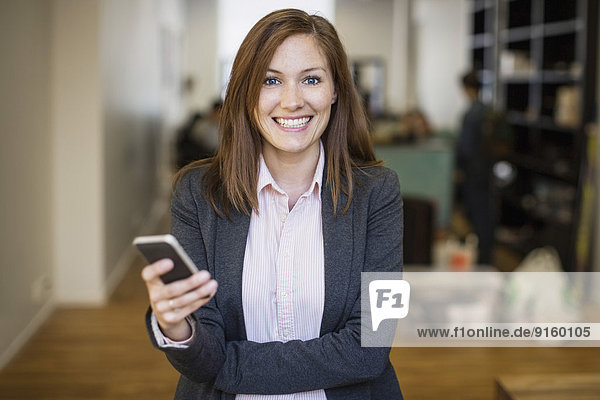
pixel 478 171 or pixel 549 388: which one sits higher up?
pixel 478 171

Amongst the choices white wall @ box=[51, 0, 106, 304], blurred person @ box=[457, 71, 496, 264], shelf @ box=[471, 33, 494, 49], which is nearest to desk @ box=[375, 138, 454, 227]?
blurred person @ box=[457, 71, 496, 264]

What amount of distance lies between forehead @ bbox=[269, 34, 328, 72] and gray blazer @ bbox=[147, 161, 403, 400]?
246 millimetres

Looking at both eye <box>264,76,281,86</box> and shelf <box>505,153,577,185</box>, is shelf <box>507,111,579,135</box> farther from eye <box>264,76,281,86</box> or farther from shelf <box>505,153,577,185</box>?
eye <box>264,76,281,86</box>

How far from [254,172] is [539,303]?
9.86 feet

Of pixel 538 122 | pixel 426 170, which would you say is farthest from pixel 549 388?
pixel 426 170

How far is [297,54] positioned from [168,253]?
1.53 ft

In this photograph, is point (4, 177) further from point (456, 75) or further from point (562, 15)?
point (456, 75)

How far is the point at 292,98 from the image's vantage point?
137 cm

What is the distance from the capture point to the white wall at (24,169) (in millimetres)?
3646

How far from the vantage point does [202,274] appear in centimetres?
113

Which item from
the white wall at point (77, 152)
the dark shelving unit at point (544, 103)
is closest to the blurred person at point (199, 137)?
the dark shelving unit at point (544, 103)

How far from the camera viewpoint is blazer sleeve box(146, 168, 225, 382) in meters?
1.26

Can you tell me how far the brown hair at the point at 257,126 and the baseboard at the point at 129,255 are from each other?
3726 millimetres

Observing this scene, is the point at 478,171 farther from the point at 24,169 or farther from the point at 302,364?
the point at 302,364
